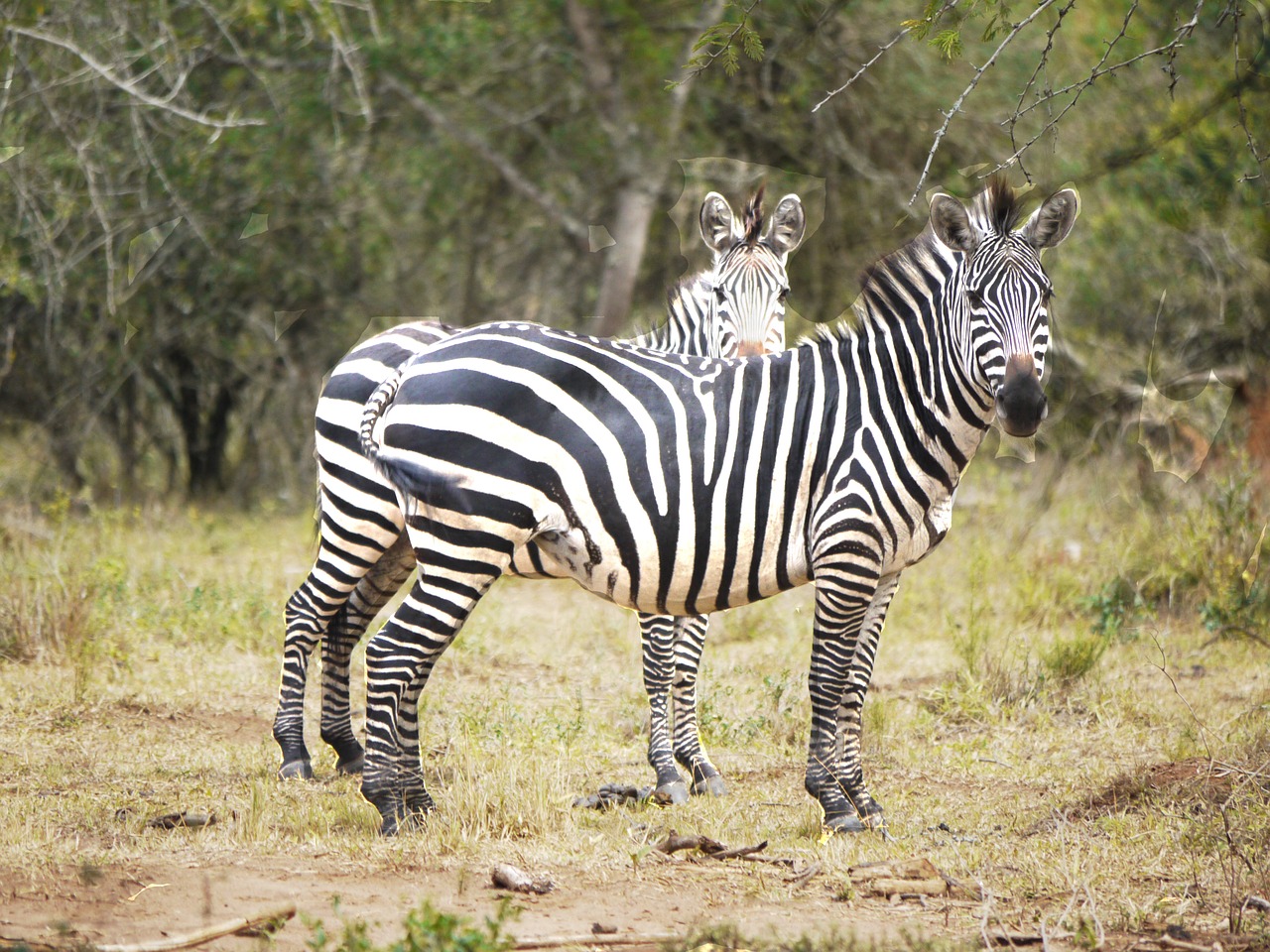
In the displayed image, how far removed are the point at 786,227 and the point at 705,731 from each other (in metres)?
2.73

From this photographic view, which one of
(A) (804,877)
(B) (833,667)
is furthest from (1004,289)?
(A) (804,877)

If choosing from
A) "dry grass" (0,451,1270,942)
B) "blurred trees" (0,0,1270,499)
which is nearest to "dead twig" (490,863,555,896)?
"dry grass" (0,451,1270,942)

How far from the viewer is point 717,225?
702 cm

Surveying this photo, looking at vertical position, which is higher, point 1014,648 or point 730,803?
point 1014,648

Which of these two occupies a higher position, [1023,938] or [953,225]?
[953,225]

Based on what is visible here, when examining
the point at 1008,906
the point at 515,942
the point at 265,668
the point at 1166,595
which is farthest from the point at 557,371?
the point at 1166,595

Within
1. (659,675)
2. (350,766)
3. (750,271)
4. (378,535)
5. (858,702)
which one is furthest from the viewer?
(750,271)

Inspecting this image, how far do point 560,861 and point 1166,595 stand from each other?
5748 millimetres

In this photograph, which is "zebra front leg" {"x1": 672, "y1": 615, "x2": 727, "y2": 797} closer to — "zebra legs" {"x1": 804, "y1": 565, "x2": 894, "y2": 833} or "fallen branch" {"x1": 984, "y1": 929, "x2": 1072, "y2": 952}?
"zebra legs" {"x1": 804, "y1": 565, "x2": 894, "y2": 833}

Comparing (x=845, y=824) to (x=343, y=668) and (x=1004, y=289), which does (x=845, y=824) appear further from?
(x=343, y=668)

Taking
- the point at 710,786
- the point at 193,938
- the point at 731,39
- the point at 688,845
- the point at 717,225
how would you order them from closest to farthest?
1. the point at 193,938
2. the point at 731,39
3. the point at 688,845
4. the point at 710,786
5. the point at 717,225

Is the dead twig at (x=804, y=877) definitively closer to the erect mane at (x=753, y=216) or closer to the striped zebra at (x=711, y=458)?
the striped zebra at (x=711, y=458)

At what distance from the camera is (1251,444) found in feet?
32.5

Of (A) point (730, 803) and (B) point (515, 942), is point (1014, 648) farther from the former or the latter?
(B) point (515, 942)
